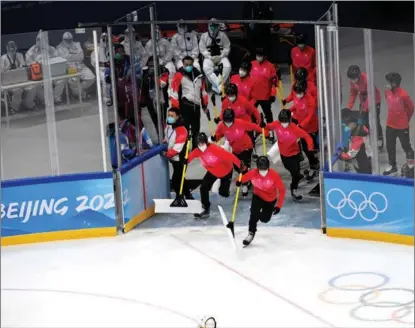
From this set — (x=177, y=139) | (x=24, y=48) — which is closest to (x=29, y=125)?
(x=24, y=48)

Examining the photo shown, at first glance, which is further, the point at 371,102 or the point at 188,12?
the point at 188,12

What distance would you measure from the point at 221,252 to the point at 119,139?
177 cm

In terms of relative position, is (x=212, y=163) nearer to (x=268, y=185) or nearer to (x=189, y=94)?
(x=268, y=185)

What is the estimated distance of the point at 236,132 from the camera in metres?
12.4

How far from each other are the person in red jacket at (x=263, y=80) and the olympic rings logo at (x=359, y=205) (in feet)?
10.7

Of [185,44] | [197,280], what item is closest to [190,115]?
[185,44]

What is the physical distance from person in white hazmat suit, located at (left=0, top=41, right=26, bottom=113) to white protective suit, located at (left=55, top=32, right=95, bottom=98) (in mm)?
433

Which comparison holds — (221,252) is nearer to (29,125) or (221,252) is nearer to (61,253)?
(61,253)

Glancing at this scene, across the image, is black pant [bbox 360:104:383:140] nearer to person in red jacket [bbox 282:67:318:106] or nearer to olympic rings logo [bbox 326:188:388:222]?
olympic rings logo [bbox 326:188:388:222]

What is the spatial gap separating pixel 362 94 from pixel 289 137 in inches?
46.8

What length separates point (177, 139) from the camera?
1248cm

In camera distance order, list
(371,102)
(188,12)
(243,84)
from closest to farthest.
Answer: (371,102) → (243,84) → (188,12)

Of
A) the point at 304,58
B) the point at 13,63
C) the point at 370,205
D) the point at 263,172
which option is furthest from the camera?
the point at 304,58

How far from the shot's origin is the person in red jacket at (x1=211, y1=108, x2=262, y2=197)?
484 inches
